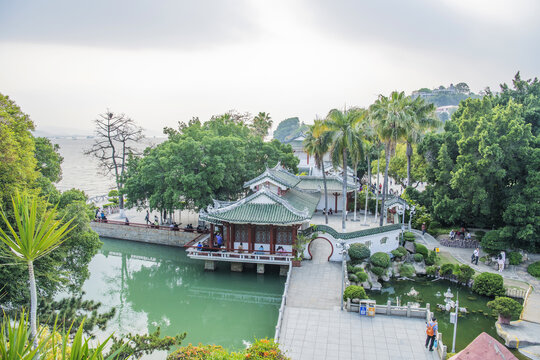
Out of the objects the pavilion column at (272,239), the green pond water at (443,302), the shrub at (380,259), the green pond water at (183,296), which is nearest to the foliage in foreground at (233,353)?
the green pond water at (183,296)

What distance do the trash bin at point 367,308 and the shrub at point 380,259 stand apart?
7.37 meters

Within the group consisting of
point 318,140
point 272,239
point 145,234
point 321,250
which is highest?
point 318,140

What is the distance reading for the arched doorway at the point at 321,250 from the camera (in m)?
24.7

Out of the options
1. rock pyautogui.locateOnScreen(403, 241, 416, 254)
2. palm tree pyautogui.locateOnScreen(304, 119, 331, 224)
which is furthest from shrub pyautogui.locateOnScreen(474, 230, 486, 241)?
palm tree pyautogui.locateOnScreen(304, 119, 331, 224)

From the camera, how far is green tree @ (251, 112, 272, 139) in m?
57.0

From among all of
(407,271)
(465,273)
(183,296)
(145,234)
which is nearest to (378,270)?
(407,271)

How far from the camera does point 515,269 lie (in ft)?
80.0

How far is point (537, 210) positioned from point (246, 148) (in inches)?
866

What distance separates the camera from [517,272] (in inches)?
945

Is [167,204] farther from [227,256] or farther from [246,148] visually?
[246,148]

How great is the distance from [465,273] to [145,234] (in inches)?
901

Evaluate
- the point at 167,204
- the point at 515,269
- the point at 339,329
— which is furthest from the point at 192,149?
the point at 515,269

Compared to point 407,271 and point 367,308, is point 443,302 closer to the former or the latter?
point 407,271

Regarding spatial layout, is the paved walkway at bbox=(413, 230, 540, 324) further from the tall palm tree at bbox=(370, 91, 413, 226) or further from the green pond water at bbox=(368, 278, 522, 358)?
the tall palm tree at bbox=(370, 91, 413, 226)
